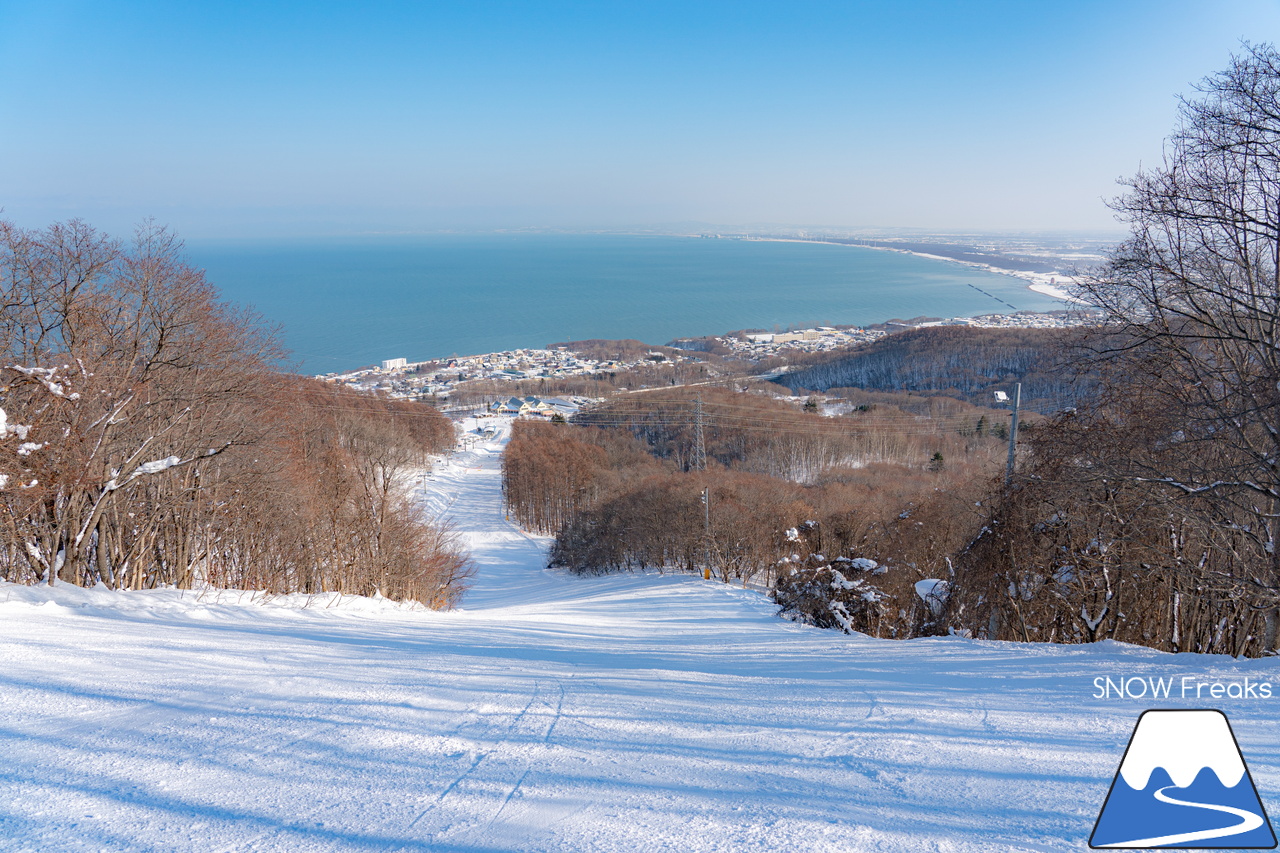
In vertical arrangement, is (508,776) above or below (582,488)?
above

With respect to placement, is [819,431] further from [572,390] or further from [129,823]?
[129,823]

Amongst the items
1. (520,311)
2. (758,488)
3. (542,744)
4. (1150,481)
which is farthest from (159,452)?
(520,311)

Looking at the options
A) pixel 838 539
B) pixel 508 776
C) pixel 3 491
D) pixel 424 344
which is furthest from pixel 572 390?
pixel 508 776

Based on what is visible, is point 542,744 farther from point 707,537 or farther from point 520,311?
point 520,311

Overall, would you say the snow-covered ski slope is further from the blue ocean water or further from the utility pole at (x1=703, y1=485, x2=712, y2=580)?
the blue ocean water

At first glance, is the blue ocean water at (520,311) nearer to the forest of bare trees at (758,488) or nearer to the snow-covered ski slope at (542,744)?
the forest of bare trees at (758,488)
